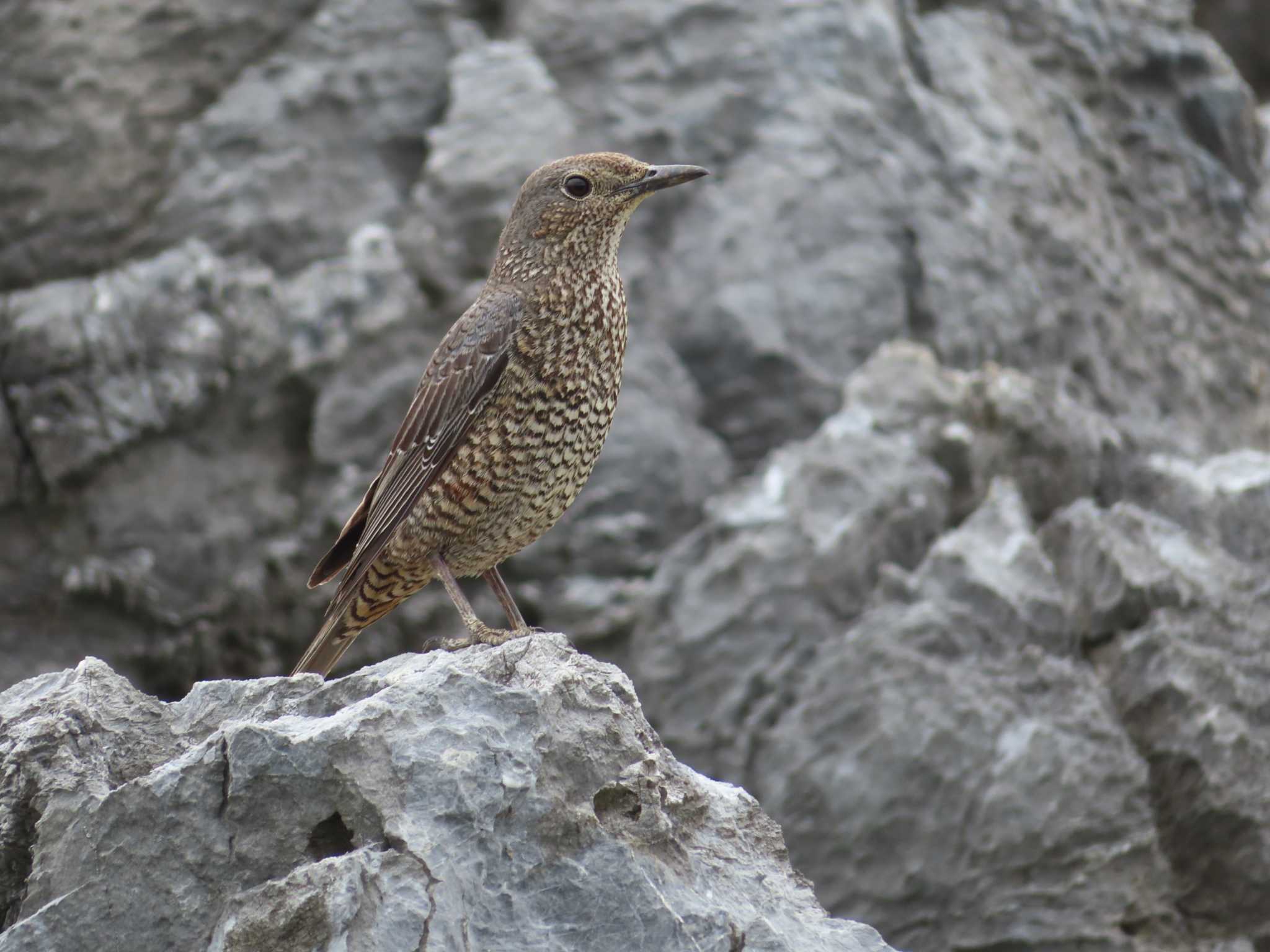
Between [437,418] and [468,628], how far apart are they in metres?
0.93

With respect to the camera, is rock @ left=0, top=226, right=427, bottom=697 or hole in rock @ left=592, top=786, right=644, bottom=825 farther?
rock @ left=0, top=226, right=427, bottom=697

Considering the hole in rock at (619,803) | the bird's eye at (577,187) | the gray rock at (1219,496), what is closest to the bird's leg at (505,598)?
the hole in rock at (619,803)

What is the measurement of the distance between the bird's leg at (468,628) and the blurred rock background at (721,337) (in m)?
2.48

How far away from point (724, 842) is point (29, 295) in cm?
762

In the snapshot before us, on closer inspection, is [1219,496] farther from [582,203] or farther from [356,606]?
[356,606]

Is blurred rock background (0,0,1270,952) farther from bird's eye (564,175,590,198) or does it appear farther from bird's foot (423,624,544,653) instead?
bird's eye (564,175,590,198)

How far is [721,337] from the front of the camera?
33.9ft

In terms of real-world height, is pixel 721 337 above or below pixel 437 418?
below

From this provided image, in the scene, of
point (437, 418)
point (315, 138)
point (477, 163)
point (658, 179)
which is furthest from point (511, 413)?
point (315, 138)

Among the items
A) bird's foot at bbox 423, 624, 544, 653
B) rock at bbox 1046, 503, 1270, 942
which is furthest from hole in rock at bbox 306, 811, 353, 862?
rock at bbox 1046, 503, 1270, 942

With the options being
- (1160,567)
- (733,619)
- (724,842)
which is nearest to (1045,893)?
(1160,567)

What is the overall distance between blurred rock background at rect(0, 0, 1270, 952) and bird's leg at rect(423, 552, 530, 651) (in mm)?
2480

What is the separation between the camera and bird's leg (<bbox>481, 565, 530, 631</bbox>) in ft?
19.0

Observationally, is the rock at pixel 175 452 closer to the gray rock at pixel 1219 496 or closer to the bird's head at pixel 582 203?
the bird's head at pixel 582 203
